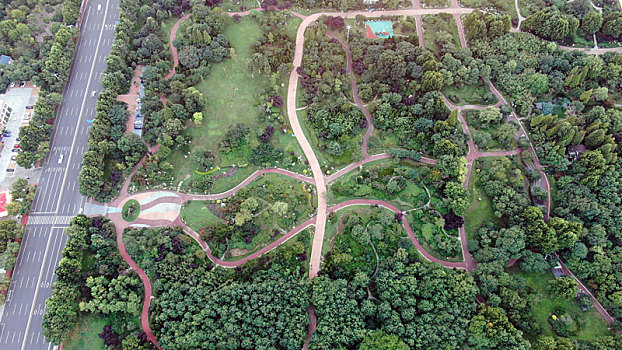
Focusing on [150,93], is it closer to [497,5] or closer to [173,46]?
[173,46]

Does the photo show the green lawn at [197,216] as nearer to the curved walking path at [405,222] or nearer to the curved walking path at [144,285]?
the curved walking path at [144,285]

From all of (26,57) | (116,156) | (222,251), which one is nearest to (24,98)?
(26,57)

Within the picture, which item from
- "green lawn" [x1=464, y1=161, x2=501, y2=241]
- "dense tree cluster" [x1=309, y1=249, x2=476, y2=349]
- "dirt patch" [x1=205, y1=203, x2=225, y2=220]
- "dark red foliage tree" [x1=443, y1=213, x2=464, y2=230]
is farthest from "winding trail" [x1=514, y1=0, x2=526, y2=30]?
"dirt patch" [x1=205, y1=203, x2=225, y2=220]

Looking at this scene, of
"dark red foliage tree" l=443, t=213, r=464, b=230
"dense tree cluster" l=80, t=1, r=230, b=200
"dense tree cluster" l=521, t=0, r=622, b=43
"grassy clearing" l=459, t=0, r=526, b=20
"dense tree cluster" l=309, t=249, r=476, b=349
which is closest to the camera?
"dense tree cluster" l=309, t=249, r=476, b=349

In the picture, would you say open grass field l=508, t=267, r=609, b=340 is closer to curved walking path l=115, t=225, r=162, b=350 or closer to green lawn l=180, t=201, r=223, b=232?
green lawn l=180, t=201, r=223, b=232

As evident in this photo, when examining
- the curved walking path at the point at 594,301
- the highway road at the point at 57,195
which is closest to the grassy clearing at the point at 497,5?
the curved walking path at the point at 594,301

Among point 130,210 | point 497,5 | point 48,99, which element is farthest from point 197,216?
point 497,5

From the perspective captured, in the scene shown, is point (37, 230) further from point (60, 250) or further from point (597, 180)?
point (597, 180)
